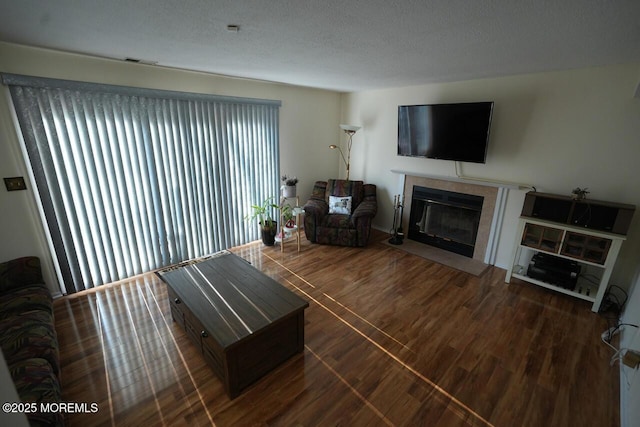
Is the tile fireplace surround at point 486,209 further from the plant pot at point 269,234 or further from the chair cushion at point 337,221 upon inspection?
the plant pot at point 269,234

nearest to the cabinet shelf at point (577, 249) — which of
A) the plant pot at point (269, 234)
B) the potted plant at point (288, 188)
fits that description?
the potted plant at point (288, 188)

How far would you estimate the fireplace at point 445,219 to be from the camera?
3.77 metres

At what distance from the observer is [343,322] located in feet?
8.26

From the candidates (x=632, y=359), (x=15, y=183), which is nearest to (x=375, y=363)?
(x=632, y=359)

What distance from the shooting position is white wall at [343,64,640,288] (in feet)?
8.52

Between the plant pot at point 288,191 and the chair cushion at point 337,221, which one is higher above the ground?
the plant pot at point 288,191

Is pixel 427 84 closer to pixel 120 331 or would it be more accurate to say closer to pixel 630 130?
pixel 630 130

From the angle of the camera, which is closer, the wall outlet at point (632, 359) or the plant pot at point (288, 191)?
the wall outlet at point (632, 359)

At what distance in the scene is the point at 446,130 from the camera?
3.48 metres

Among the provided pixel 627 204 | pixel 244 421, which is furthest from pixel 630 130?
pixel 244 421

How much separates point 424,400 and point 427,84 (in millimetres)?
3672

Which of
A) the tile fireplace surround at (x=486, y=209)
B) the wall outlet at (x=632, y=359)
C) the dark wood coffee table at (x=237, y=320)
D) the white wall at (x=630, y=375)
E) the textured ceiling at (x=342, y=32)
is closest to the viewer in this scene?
the textured ceiling at (x=342, y=32)

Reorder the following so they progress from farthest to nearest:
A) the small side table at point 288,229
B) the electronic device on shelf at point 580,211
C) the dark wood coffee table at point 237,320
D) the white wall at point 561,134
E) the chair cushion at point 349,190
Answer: the chair cushion at point 349,190, the small side table at point 288,229, the white wall at point 561,134, the electronic device on shelf at point 580,211, the dark wood coffee table at point 237,320

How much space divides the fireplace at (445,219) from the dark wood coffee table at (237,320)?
2.80 m
